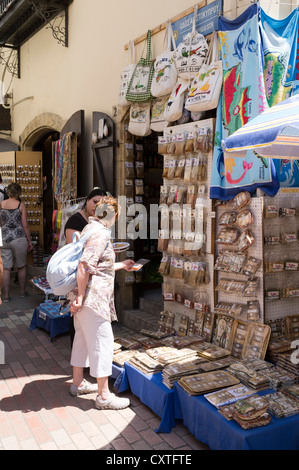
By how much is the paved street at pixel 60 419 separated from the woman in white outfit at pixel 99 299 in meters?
0.22

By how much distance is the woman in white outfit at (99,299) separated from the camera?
356 centimetres

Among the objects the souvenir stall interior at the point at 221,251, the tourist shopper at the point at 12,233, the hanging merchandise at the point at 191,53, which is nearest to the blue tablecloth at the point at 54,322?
the souvenir stall interior at the point at 221,251

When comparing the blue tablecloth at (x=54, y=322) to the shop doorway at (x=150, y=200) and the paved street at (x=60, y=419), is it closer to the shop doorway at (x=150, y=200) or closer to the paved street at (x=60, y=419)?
the paved street at (x=60, y=419)

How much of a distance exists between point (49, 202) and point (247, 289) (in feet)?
25.4

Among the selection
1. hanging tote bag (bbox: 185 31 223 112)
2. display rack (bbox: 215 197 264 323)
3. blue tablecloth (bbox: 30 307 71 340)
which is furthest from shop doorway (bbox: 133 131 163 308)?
display rack (bbox: 215 197 264 323)

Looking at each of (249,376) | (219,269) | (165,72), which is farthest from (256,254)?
(165,72)

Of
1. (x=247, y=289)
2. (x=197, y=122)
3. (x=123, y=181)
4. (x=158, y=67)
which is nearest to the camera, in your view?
(x=247, y=289)

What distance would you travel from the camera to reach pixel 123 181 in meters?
6.14

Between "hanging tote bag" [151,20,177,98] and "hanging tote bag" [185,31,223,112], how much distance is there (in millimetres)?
496

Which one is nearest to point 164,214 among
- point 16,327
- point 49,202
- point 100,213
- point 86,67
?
point 100,213

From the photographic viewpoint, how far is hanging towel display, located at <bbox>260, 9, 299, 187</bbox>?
3971 mm

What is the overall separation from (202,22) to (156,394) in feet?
12.2

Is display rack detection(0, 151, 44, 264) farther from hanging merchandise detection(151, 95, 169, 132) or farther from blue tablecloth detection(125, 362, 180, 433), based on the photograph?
blue tablecloth detection(125, 362, 180, 433)
